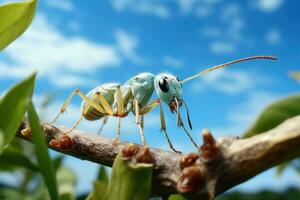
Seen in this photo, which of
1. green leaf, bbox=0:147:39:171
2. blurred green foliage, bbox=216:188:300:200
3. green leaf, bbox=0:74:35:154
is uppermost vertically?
blurred green foliage, bbox=216:188:300:200

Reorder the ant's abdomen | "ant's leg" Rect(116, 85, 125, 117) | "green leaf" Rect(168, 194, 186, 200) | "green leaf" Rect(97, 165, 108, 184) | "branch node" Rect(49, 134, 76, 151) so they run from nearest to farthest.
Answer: "green leaf" Rect(168, 194, 186, 200)
"branch node" Rect(49, 134, 76, 151)
"green leaf" Rect(97, 165, 108, 184)
"ant's leg" Rect(116, 85, 125, 117)
the ant's abdomen

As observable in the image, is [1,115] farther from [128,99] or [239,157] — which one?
[128,99]

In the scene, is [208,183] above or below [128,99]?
below

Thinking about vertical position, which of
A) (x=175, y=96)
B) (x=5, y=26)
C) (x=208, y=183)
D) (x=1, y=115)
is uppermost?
(x=175, y=96)

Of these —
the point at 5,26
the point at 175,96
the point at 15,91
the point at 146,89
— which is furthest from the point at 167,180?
the point at 146,89

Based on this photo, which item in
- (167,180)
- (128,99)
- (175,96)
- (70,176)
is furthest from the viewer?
(128,99)

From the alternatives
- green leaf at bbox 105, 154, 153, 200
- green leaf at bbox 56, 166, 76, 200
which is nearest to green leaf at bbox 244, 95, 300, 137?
green leaf at bbox 105, 154, 153, 200

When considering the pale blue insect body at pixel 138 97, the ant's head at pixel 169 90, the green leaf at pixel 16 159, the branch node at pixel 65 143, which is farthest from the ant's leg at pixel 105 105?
the branch node at pixel 65 143

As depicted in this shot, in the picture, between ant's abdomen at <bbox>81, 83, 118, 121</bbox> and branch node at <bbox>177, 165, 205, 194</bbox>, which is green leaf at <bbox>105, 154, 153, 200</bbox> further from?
ant's abdomen at <bbox>81, 83, 118, 121</bbox>
